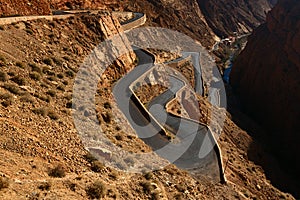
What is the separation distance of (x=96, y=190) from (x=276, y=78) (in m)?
55.0

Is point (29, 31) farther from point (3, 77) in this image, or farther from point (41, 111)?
point (41, 111)

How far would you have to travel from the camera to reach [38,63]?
60.4 ft

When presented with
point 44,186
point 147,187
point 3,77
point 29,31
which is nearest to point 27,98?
point 3,77

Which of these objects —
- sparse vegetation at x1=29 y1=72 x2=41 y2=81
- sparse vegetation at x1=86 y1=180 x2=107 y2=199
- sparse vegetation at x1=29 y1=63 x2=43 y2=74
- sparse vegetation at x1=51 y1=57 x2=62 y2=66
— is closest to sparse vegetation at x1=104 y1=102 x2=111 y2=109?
sparse vegetation at x1=51 y1=57 x2=62 y2=66

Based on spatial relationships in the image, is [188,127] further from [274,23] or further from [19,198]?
[274,23]

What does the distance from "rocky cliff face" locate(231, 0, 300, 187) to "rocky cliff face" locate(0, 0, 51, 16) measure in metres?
38.6

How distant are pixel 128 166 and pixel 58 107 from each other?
15.9 ft

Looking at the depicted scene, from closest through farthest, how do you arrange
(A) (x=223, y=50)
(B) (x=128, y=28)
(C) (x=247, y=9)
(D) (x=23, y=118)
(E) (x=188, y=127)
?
1. (D) (x=23, y=118)
2. (E) (x=188, y=127)
3. (B) (x=128, y=28)
4. (A) (x=223, y=50)
5. (C) (x=247, y=9)

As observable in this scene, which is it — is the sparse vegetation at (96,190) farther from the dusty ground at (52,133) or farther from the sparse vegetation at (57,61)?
the sparse vegetation at (57,61)

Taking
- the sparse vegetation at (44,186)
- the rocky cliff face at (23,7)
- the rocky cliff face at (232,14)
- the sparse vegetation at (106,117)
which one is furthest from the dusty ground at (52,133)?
the rocky cliff face at (232,14)

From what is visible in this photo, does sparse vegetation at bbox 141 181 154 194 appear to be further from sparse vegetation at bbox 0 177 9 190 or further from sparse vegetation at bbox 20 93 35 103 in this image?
sparse vegetation at bbox 20 93 35 103

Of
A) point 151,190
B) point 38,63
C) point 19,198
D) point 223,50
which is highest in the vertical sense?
point 38,63

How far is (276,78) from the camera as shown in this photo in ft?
193

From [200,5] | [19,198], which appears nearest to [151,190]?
[19,198]
